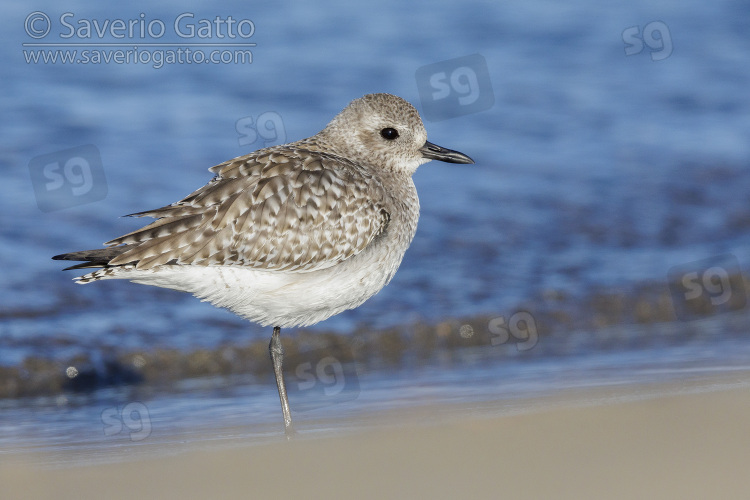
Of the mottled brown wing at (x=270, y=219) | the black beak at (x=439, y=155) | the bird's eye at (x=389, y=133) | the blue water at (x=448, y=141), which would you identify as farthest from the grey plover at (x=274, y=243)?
the blue water at (x=448, y=141)

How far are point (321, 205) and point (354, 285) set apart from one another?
0.59 m

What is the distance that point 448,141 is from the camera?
13.1 meters

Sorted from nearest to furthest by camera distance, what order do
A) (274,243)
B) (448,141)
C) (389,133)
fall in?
(274,243) → (389,133) → (448,141)

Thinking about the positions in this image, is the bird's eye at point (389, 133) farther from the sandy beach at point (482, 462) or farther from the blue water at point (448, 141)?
the sandy beach at point (482, 462)

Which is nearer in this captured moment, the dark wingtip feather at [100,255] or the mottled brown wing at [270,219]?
→ the dark wingtip feather at [100,255]

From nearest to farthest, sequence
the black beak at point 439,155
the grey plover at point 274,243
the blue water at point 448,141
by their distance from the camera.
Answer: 1. the grey plover at point 274,243
2. the black beak at point 439,155
3. the blue water at point 448,141

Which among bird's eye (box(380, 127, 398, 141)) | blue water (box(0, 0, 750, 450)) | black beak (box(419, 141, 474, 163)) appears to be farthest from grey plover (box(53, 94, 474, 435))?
blue water (box(0, 0, 750, 450))

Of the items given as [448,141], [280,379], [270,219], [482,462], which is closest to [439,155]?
[270,219]

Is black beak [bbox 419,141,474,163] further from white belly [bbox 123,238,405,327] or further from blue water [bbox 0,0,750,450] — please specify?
blue water [bbox 0,0,750,450]

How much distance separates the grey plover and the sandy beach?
109cm

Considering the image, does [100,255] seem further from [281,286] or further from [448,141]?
[448,141]

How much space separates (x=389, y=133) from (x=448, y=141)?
4672mm

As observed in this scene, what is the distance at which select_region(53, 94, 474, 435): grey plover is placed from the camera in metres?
7.16

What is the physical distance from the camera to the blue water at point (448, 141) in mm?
10242
